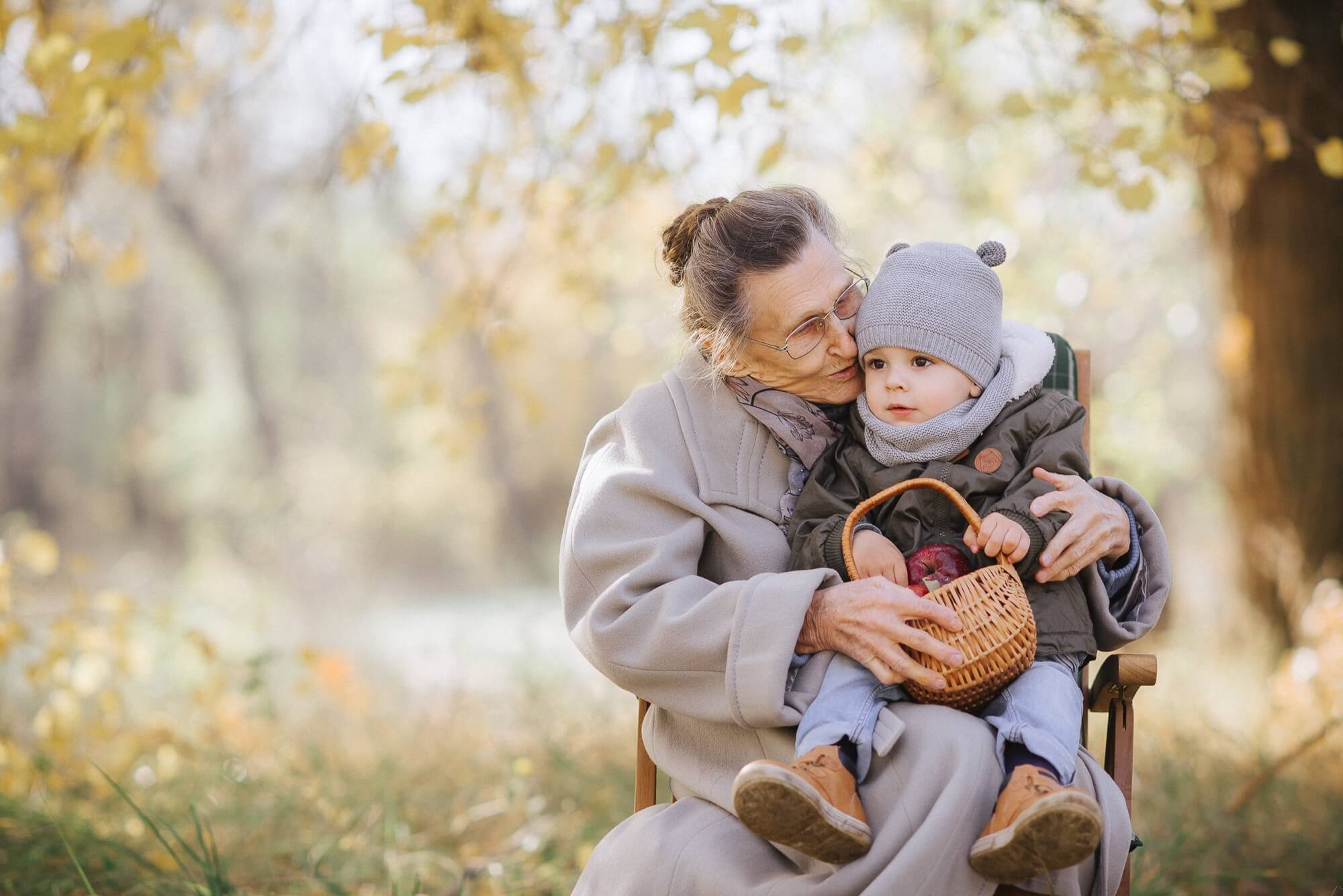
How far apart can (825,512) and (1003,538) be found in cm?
39

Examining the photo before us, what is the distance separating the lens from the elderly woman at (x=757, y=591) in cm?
190

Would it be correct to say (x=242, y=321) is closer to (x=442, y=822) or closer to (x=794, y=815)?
(x=442, y=822)

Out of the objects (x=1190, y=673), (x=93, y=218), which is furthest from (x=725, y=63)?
(x=1190, y=673)

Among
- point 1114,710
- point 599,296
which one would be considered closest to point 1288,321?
point 599,296

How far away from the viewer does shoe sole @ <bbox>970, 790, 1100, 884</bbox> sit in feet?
5.34

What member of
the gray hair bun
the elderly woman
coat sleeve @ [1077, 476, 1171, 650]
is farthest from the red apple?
the gray hair bun

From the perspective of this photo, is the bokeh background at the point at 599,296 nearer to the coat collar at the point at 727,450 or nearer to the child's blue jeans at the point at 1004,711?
the coat collar at the point at 727,450

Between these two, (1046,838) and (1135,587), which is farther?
(1135,587)

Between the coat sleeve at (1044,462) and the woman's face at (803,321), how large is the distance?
1.21 ft

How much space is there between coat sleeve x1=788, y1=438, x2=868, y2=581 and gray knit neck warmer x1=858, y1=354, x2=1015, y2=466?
10cm

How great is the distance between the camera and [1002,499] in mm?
2082

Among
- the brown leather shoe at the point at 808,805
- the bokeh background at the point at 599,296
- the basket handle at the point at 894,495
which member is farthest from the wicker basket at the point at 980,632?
the bokeh background at the point at 599,296

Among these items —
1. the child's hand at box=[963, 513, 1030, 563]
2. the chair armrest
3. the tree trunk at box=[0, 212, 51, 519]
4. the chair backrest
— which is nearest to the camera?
the child's hand at box=[963, 513, 1030, 563]

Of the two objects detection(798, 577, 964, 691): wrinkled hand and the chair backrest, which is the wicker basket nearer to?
detection(798, 577, 964, 691): wrinkled hand
